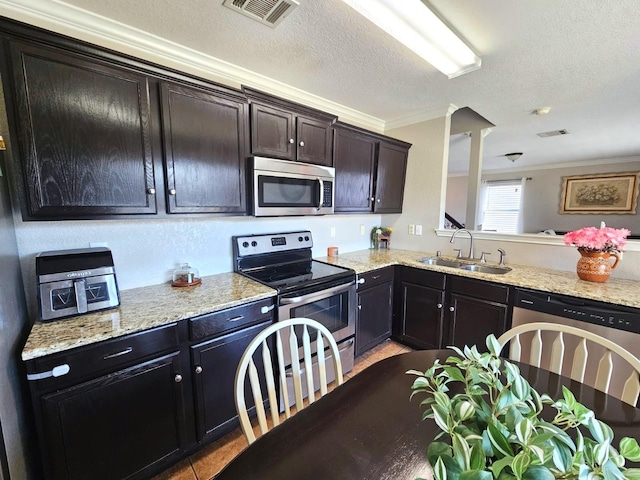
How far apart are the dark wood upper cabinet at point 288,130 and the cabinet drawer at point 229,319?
106 cm

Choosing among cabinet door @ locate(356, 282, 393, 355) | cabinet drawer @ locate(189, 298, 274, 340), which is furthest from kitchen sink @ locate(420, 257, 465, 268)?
cabinet drawer @ locate(189, 298, 274, 340)

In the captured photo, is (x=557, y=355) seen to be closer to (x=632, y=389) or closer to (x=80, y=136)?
(x=632, y=389)

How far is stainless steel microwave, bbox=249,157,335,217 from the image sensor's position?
1.92 meters

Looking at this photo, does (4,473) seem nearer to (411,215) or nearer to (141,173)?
(141,173)

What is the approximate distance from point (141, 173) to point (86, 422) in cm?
120

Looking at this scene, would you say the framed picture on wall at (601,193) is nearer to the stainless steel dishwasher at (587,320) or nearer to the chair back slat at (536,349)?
the stainless steel dishwasher at (587,320)

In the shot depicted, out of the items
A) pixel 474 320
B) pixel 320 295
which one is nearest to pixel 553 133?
pixel 474 320

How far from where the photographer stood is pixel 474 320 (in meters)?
2.24

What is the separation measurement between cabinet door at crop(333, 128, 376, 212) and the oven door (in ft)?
2.73

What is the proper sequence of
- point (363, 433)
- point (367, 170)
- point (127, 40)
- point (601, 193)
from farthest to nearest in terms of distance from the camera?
point (601, 193) → point (367, 170) → point (127, 40) → point (363, 433)

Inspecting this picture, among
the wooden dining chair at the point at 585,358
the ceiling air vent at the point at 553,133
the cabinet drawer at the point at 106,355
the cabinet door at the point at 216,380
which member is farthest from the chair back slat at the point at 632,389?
the ceiling air vent at the point at 553,133

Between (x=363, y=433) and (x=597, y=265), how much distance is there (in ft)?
7.34

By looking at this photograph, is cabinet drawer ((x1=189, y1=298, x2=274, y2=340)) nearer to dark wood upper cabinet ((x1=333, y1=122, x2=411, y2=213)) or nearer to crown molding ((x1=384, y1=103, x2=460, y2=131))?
dark wood upper cabinet ((x1=333, y1=122, x2=411, y2=213))

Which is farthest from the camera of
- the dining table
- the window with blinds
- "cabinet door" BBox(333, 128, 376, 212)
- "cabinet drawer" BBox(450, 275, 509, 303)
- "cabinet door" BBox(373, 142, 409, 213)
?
the window with blinds
